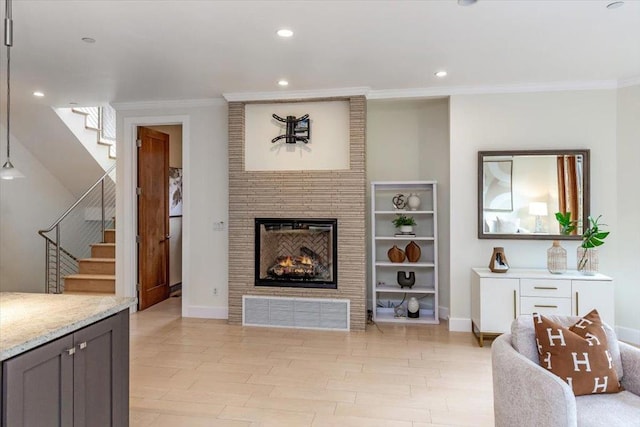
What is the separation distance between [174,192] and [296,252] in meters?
2.84

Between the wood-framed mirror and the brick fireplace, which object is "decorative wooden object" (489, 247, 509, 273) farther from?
the brick fireplace

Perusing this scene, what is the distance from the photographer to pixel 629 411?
73.1 inches

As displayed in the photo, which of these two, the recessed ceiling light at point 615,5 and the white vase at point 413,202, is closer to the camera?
the recessed ceiling light at point 615,5

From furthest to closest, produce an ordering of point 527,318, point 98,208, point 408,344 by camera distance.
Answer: point 98,208, point 408,344, point 527,318

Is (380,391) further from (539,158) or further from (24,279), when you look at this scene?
(24,279)

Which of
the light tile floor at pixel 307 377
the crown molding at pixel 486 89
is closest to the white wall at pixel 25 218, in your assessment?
the light tile floor at pixel 307 377

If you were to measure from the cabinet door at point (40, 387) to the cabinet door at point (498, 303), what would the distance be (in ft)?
11.8

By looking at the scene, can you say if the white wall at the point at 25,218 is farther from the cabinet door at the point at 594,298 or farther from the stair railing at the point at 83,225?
the cabinet door at the point at 594,298

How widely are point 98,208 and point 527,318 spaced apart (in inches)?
274

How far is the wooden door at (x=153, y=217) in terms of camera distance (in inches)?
221

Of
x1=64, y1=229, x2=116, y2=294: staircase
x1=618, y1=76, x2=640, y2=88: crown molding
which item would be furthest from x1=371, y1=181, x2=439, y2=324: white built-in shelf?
x1=64, y1=229, x2=116, y2=294: staircase

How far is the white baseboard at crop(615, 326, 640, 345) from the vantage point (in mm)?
4250

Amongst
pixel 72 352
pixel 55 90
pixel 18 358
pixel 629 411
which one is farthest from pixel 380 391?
pixel 55 90

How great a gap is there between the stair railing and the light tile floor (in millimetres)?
2919
